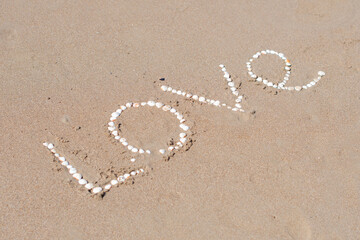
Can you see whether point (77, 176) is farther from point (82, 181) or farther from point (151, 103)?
point (151, 103)

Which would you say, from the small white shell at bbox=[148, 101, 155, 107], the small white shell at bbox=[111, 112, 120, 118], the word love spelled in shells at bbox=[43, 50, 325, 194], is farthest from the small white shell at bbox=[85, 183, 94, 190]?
the small white shell at bbox=[148, 101, 155, 107]

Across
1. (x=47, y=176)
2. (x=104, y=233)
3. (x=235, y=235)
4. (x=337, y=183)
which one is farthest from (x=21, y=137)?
(x=337, y=183)

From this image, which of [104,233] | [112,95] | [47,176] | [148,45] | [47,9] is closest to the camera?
[104,233]

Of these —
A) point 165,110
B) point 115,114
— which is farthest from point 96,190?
point 165,110

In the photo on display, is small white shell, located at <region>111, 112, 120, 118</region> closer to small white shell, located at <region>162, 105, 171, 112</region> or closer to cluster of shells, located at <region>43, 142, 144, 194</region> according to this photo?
small white shell, located at <region>162, 105, 171, 112</region>

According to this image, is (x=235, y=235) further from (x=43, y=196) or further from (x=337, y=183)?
(x=43, y=196)

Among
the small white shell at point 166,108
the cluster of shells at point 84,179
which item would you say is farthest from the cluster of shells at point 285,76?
the cluster of shells at point 84,179
